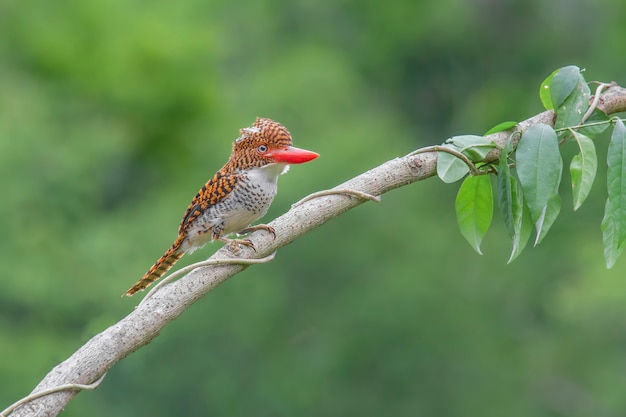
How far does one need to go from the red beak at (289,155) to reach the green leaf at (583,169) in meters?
0.73

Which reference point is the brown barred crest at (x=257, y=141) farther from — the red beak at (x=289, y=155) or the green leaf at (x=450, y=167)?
the green leaf at (x=450, y=167)

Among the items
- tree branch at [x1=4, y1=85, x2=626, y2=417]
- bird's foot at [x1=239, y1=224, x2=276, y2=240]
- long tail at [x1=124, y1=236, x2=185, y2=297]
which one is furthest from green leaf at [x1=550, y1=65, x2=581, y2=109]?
long tail at [x1=124, y1=236, x2=185, y2=297]

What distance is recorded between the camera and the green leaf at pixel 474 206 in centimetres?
312

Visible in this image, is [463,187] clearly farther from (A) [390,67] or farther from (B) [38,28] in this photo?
(A) [390,67]

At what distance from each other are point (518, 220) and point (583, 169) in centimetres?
20

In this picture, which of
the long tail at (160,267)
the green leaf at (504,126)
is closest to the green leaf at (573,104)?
the green leaf at (504,126)

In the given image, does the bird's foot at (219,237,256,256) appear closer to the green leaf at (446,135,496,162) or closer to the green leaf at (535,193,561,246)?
the green leaf at (446,135,496,162)

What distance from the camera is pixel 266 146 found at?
3477mm

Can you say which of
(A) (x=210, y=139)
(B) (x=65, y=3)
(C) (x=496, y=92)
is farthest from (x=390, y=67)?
(B) (x=65, y=3)

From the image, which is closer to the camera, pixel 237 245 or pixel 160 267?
pixel 237 245

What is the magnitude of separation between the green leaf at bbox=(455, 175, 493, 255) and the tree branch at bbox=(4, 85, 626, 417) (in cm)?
7

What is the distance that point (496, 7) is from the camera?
3130 cm

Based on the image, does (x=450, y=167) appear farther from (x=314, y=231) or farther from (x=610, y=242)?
(x=314, y=231)

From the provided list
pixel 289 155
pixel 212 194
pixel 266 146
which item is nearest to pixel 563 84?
pixel 289 155
